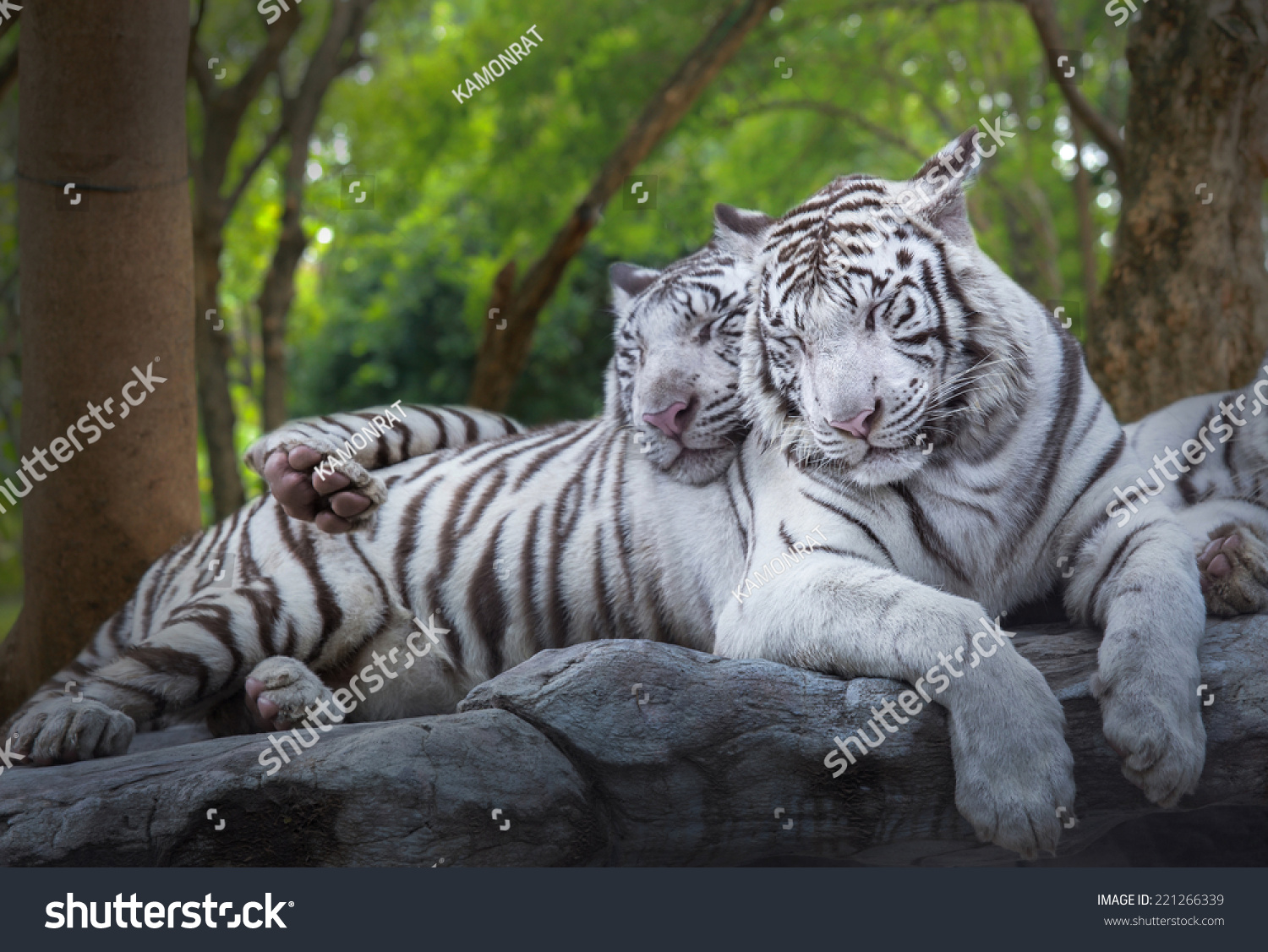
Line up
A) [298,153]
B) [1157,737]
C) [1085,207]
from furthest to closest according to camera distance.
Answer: [1085,207] < [298,153] < [1157,737]

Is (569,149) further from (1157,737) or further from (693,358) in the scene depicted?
(1157,737)

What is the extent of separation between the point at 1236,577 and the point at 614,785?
54.8 inches

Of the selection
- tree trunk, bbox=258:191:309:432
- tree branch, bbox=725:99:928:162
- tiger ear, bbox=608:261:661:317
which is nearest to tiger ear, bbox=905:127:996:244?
tiger ear, bbox=608:261:661:317

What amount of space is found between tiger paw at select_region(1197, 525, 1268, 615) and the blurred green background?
5375 mm

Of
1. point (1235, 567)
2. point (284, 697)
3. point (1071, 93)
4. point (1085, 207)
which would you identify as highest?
point (1071, 93)

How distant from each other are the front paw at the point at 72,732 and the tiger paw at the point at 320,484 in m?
0.63

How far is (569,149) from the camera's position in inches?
293

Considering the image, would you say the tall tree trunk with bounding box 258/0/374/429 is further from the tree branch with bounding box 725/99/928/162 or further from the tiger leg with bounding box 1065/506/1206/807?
the tiger leg with bounding box 1065/506/1206/807

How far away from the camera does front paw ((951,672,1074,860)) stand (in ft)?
5.57

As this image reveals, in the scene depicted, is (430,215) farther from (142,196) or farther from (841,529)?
(841,529)

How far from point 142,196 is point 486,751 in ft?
7.83

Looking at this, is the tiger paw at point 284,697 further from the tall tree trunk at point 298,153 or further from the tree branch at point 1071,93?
the tall tree trunk at point 298,153

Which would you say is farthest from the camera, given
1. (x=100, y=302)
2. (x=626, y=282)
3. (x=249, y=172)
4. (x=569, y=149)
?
(x=569, y=149)

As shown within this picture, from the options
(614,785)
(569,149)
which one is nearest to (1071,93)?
(569,149)
